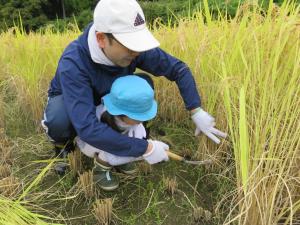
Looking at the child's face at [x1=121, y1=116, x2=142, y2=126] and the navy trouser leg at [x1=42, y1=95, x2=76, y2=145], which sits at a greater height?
the child's face at [x1=121, y1=116, x2=142, y2=126]

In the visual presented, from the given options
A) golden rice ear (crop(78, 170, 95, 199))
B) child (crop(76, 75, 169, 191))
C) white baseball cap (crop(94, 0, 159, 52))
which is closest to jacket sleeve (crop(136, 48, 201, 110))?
child (crop(76, 75, 169, 191))

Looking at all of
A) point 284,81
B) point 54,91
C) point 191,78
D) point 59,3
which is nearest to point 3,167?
Result: point 54,91

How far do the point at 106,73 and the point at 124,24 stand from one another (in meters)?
0.29

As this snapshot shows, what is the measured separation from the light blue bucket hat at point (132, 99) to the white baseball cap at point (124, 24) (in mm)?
145

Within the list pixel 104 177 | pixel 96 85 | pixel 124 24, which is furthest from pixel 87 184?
pixel 124 24

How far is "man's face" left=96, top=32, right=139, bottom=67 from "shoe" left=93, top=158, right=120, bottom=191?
0.42 meters

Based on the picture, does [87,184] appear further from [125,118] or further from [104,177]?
[125,118]

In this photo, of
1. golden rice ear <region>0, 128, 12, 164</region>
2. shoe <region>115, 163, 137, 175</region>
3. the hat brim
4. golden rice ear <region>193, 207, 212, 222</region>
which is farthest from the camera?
golden rice ear <region>0, 128, 12, 164</region>

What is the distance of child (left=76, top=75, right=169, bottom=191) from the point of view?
134 cm

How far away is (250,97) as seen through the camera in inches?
48.3

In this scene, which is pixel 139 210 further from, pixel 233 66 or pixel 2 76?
pixel 2 76

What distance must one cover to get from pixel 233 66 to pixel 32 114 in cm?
123

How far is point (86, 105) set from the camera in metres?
1.35

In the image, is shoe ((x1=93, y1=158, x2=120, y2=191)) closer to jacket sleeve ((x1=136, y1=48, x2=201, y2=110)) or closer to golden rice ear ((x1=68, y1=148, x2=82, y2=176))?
golden rice ear ((x1=68, y1=148, x2=82, y2=176))
